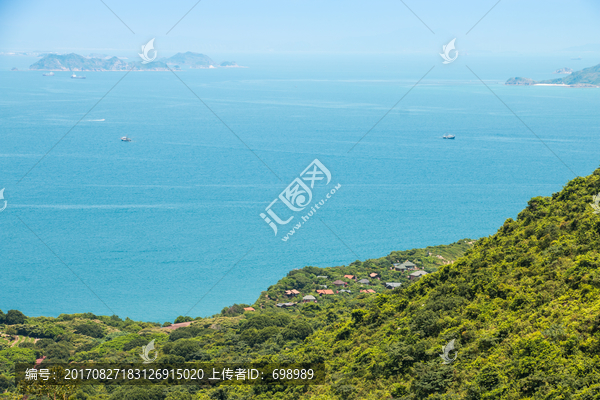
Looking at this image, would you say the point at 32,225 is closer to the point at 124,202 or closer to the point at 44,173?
the point at 124,202

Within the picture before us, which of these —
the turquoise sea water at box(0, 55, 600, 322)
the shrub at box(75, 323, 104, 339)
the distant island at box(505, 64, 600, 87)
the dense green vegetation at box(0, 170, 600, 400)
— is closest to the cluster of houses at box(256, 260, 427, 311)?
the dense green vegetation at box(0, 170, 600, 400)

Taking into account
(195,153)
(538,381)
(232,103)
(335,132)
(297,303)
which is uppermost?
(232,103)

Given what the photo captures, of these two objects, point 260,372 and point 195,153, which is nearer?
point 260,372

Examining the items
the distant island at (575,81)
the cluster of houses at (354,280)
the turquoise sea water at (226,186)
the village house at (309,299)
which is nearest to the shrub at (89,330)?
the cluster of houses at (354,280)

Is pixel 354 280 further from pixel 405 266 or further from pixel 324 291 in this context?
pixel 405 266

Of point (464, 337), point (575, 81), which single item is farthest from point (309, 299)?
point (575, 81)

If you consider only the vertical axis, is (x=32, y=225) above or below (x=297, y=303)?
above

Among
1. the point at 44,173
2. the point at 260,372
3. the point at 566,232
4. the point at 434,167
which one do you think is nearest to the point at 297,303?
the point at 260,372

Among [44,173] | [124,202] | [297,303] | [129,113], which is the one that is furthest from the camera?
[129,113]
